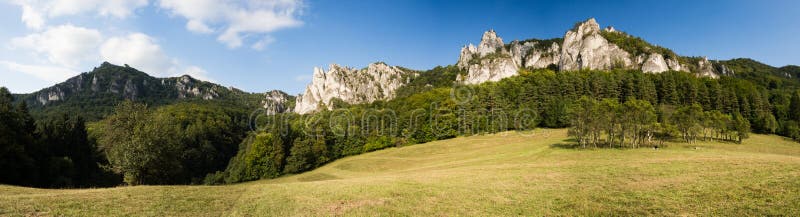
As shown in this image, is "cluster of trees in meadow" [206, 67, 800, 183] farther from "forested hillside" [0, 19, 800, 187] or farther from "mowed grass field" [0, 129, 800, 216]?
"mowed grass field" [0, 129, 800, 216]

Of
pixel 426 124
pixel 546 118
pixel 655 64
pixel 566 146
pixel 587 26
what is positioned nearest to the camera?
pixel 566 146

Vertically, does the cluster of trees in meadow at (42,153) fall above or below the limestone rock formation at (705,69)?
below

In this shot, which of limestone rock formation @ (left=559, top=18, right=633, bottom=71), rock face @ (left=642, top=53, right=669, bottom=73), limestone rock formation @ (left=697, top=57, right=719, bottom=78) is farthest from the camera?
limestone rock formation @ (left=559, top=18, right=633, bottom=71)

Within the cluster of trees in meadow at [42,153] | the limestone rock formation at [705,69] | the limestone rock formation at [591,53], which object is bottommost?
the cluster of trees in meadow at [42,153]

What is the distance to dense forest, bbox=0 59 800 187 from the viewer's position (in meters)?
39.9

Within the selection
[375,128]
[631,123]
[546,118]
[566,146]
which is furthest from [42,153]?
[546,118]

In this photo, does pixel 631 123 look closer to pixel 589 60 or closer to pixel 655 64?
pixel 655 64

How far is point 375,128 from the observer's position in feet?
315

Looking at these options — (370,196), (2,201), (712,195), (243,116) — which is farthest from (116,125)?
(243,116)

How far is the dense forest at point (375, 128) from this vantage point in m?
39.9

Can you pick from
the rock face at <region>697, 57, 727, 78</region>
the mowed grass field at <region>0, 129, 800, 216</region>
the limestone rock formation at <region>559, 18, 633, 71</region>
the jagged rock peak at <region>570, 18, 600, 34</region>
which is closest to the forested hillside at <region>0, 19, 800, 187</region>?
the rock face at <region>697, 57, 727, 78</region>

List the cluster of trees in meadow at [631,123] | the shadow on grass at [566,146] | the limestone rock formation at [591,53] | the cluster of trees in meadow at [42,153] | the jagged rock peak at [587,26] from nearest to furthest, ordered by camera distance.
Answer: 1. the cluster of trees in meadow at [42,153]
2. the cluster of trees in meadow at [631,123]
3. the shadow on grass at [566,146]
4. the limestone rock formation at [591,53]
5. the jagged rock peak at [587,26]

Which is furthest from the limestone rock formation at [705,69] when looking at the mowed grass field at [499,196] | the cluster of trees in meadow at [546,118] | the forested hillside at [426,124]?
the mowed grass field at [499,196]

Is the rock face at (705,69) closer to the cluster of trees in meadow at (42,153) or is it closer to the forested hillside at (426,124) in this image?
the forested hillside at (426,124)
